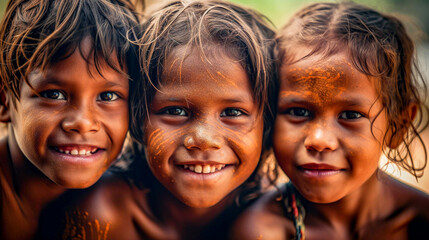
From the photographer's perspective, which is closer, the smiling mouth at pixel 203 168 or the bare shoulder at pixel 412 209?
the smiling mouth at pixel 203 168

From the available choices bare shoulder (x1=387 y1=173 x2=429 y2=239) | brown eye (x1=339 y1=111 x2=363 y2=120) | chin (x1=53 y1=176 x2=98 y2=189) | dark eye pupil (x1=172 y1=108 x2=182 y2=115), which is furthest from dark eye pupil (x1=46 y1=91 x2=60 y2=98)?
bare shoulder (x1=387 y1=173 x2=429 y2=239)

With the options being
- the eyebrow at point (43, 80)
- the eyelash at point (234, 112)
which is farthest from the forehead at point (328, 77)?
the eyebrow at point (43, 80)

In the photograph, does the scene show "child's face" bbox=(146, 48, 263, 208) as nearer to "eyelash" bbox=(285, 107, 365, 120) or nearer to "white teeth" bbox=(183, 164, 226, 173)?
"white teeth" bbox=(183, 164, 226, 173)

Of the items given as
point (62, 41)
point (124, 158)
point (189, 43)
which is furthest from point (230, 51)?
point (124, 158)

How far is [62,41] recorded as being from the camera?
1.43m

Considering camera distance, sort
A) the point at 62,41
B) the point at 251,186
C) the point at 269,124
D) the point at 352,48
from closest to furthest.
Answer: the point at 62,41 < the point at 352,48 < the point at 269,124 < the point at 251,186

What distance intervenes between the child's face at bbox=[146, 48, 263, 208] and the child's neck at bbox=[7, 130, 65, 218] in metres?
0.48

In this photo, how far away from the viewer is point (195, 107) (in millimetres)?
1530

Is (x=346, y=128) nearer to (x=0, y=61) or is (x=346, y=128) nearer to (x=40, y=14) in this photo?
(x=40, y=14)

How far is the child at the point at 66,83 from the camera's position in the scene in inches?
57.0

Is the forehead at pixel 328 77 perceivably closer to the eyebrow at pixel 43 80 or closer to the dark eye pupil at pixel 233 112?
the dark eye pupil at pixel 233 112

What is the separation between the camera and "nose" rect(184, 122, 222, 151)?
59.2 inches

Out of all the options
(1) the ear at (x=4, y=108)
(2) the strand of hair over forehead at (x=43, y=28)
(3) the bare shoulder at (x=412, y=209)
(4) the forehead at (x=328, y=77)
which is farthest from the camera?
(3) the bare shoulder at (x=412, y=209)

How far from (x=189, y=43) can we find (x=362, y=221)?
3.48 feet
